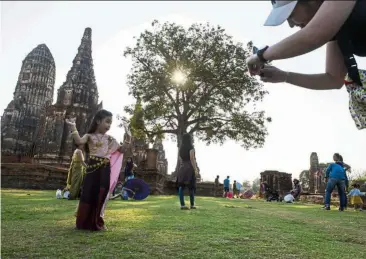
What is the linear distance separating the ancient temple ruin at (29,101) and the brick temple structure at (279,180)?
2149cm

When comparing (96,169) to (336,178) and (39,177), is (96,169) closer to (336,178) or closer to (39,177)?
(336,178)

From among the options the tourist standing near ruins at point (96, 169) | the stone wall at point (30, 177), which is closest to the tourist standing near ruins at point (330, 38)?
the tourist standing near ruins at point (96, 169)

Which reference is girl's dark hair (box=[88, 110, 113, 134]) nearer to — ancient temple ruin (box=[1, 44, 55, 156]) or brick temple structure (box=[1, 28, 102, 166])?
brick temple structure (box=[1, 28, 102, 166])

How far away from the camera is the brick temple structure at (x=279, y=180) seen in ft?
68.6

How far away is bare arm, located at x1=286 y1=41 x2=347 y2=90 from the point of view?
1583 millimetres

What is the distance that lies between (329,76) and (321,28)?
0.47m

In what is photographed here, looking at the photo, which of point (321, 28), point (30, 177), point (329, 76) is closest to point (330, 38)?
point (321, 28)

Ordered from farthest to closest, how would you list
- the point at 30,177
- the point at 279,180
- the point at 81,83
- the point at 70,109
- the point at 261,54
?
the point at 81,83
the point at 70,109
the point at 279,180
the point at 30,177
the point at 261,54

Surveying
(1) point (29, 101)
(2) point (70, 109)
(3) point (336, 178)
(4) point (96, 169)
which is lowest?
(4) point (96, 169)

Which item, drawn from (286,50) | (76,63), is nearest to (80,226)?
(286,50)

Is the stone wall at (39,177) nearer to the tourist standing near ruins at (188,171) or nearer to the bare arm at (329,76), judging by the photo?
the tourist standing near ruins at (188,171)

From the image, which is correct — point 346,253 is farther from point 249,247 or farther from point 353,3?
point 353,3

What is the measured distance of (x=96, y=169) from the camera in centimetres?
381

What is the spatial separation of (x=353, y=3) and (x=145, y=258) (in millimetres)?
1766
